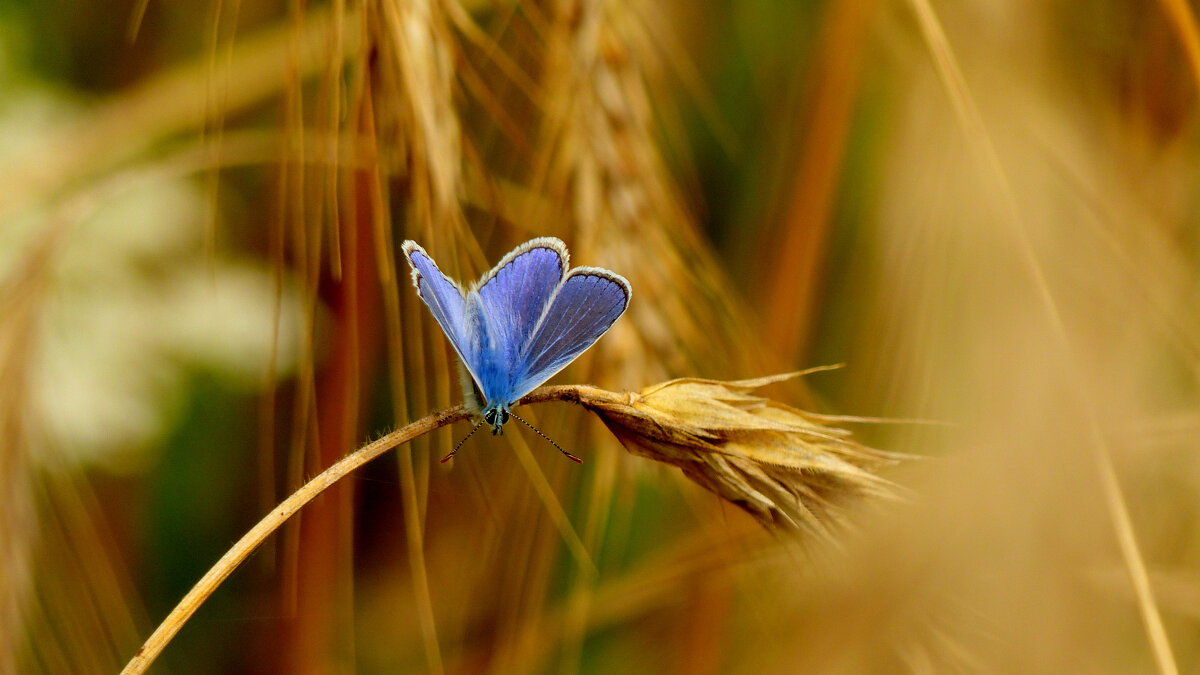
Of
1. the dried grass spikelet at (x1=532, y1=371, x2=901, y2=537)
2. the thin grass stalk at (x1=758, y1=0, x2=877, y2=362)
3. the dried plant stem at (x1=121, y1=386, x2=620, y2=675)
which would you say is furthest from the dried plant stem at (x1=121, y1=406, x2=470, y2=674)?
the thin grass stalk at (x1=758, y1=0, x2=877, y2=362)

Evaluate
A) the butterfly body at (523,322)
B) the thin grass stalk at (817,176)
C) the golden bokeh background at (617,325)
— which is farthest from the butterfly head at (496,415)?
the thin grass stalk at (817,176)

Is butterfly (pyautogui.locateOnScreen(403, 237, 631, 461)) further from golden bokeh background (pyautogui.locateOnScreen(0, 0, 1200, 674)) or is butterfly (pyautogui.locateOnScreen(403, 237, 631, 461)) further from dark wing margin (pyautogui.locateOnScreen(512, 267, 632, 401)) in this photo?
golden bokeh background (pyautogui.locateOnScreen(0, 0, 1200, 674))

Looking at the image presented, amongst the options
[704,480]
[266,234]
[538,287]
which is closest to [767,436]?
[704,480]

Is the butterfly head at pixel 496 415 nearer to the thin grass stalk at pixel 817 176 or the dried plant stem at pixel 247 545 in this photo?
the dried plant stem at pixel 247 545

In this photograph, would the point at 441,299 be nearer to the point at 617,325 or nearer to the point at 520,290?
the point at 520,290

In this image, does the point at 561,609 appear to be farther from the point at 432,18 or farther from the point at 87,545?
the point at 432,18

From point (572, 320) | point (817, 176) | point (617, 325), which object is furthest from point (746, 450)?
point (817, 176)

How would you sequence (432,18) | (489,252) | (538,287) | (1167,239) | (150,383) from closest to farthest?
(538,287) → (432,18) → (1167,239) → (489,252) → (150,383)
